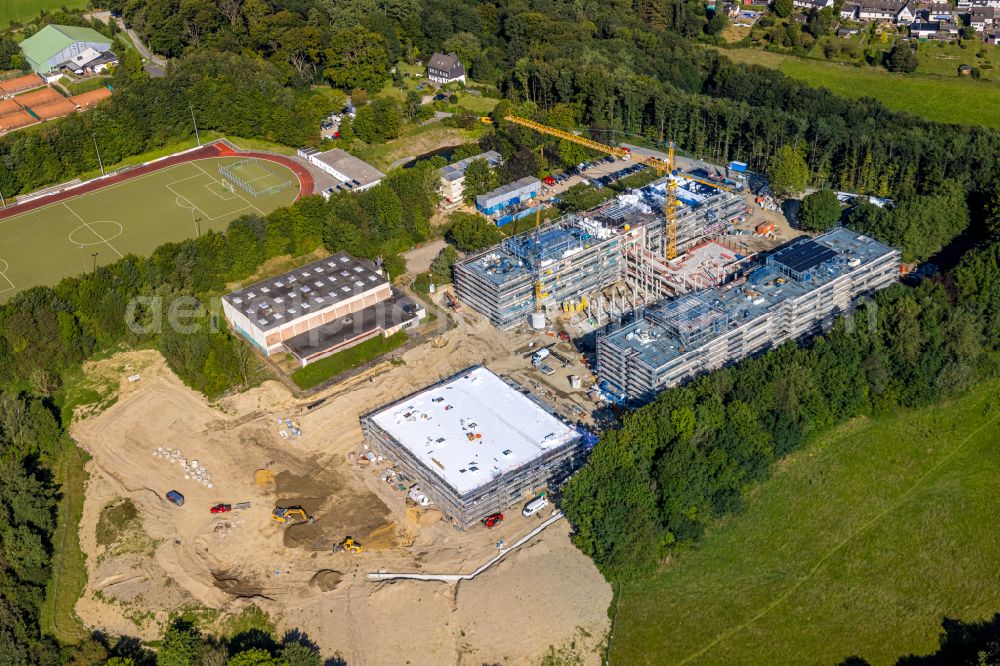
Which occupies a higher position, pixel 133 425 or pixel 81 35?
pixel 81 35

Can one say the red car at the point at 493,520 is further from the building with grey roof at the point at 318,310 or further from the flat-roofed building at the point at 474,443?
the building with grey roof at the point at 318,310

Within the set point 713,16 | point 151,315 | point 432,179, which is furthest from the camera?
point 713,16

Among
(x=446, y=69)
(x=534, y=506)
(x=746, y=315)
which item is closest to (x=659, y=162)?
(x=746, y=315)

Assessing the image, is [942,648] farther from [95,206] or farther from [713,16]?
[713,16]

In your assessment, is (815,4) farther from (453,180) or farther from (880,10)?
(453,180)

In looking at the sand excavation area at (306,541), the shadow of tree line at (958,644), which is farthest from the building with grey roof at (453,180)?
the shadow of tree line at (958,644)

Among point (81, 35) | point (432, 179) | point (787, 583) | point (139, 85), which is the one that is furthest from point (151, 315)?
point (81, 35)
